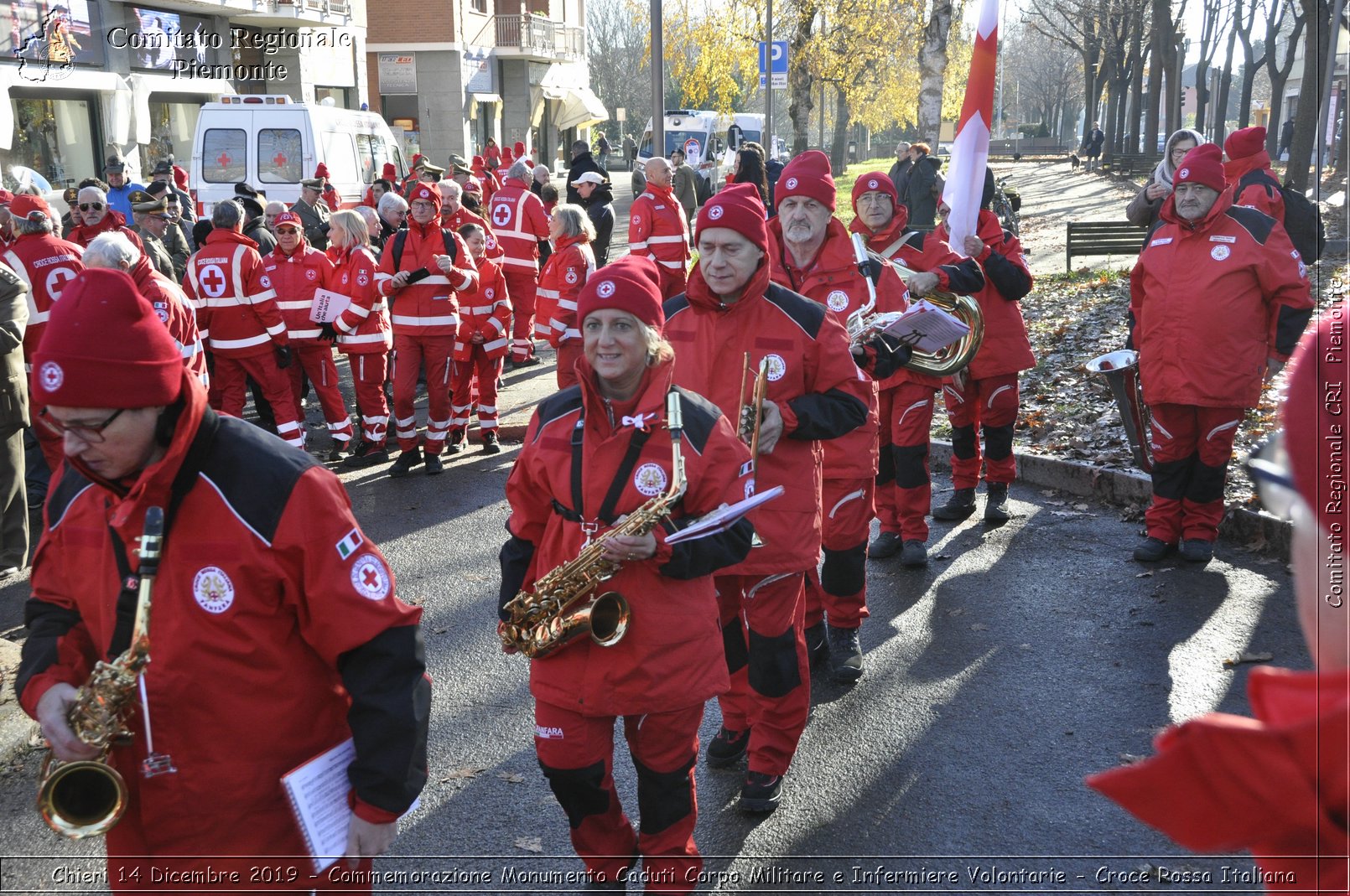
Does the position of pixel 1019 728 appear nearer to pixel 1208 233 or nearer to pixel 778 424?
pixel 778 424

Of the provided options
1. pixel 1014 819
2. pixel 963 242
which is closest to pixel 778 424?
pixel 1014 819

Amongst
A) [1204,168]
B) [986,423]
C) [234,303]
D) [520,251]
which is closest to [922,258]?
[986,423]

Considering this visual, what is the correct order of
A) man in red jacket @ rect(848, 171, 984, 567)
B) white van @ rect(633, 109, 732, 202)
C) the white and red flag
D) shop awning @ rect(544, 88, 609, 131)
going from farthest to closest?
shop awning @ rect(544, 88, 609, 131), white van @ rect(633, 109, 732, 202), man in red jacket @ rect(848, 171, 984, 567), the white and red flag

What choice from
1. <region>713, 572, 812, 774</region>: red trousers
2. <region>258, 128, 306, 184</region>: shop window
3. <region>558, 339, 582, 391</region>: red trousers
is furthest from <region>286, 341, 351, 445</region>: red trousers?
<region>258, 128, 306, 184</region>: shop window

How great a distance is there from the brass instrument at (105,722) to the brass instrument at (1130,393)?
601 centimetres

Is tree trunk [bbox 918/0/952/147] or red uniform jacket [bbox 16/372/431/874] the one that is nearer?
red uniform jacket [bbox 16/372/431/874]

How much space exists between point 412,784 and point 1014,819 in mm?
2698

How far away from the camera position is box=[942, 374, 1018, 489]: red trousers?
7.90 meters

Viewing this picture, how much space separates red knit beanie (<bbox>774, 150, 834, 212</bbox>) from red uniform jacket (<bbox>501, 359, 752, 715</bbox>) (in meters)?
2.09

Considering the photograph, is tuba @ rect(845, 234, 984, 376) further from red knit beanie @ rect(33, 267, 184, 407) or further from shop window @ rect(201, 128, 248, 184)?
shop window @ rect(201, 128, 248, 184)

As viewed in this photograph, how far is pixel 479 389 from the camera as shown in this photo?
1038 centimetres

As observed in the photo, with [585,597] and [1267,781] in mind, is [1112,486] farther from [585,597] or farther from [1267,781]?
[1267,781]

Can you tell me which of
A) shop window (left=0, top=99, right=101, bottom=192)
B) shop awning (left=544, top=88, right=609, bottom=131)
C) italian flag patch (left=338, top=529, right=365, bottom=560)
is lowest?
italian flag patch (left=338, top=529, right=365, bottom=560)

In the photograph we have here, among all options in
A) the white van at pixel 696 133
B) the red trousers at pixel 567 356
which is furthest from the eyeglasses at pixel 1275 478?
the white van at pixel 696 133
